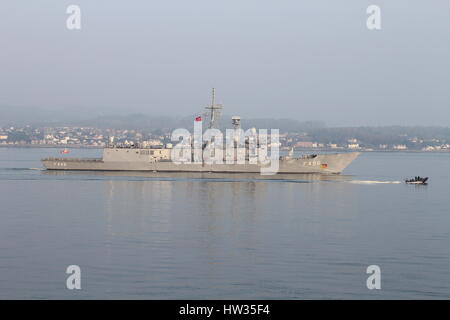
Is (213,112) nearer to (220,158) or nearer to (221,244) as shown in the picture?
(220,158)

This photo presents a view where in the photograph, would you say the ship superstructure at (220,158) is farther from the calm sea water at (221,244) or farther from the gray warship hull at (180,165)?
the calm sea water at (221,244)

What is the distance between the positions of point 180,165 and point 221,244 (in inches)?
1869

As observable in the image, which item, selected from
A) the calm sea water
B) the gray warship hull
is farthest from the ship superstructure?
the calm sea water

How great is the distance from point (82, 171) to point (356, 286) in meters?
61.4

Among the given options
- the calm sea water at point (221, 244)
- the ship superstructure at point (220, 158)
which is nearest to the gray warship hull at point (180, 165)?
the ship superstructure at point (220, 158)

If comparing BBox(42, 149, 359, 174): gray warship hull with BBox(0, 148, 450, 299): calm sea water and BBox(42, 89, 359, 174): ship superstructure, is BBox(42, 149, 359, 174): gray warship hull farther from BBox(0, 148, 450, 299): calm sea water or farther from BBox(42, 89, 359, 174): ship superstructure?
BBox(0, 148, 450, 299): calm sea water

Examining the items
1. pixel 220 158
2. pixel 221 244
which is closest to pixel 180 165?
pixel 220 158

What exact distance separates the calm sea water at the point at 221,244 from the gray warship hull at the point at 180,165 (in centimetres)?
1958

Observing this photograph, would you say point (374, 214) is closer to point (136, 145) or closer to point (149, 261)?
point (149, 261)

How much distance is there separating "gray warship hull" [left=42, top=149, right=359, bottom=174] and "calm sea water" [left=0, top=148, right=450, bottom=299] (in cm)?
1958

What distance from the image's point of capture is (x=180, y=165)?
75.2 m

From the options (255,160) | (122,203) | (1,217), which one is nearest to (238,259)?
(1,217)

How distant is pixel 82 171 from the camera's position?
7869 centimetres

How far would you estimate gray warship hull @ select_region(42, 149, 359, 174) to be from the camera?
72.4 m
